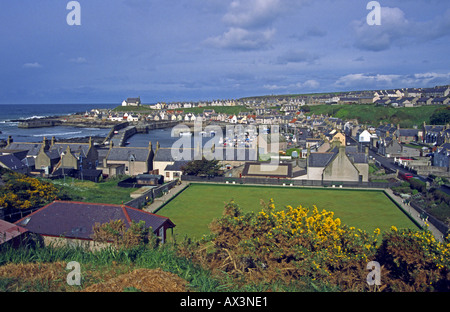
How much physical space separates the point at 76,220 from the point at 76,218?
16 cm

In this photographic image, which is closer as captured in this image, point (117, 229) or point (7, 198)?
point (117, 229)

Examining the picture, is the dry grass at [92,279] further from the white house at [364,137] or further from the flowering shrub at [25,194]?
the white house at [364,137]

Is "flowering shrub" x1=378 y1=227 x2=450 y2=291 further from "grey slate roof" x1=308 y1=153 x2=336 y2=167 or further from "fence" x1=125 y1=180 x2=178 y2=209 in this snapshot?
"grey slate roof" x1=308 y1=153 x2=336 y2=167

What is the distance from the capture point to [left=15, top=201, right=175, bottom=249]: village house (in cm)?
1838

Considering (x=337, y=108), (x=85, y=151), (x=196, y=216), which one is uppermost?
(x=337, y=108)

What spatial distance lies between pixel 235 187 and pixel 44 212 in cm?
2572

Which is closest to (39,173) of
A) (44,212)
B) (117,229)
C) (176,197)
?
(176,197)

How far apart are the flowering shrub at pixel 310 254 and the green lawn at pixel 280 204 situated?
1180 centimetres

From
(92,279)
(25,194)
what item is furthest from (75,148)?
(92,279)

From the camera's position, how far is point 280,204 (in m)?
34.2

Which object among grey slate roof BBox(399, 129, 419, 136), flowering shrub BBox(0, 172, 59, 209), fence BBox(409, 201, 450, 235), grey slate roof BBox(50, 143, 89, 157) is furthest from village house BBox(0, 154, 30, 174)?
grey slate roof BBox(399, 129, 419, 136)

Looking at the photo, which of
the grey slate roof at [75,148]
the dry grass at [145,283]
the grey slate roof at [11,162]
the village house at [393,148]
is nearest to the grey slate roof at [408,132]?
the village house at [393,148]

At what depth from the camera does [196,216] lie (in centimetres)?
3069

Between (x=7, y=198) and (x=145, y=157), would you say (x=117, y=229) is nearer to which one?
(x=7, y=198)
